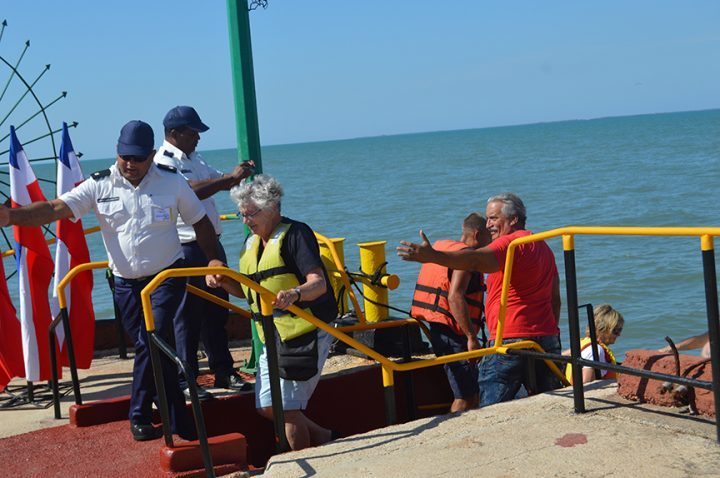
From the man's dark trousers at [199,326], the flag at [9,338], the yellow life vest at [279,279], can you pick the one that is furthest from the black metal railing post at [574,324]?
the flag at [9,338]

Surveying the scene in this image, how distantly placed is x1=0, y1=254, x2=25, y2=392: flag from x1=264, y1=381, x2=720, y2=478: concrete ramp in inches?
114

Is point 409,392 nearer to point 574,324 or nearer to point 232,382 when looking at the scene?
point 232,382

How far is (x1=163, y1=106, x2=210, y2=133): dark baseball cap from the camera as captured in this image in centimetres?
673

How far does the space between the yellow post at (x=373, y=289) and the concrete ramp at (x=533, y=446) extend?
2.78 m

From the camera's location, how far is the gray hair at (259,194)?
5.47 metres

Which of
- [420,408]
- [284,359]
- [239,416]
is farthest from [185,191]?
[420,408]

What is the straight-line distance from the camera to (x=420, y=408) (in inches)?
287

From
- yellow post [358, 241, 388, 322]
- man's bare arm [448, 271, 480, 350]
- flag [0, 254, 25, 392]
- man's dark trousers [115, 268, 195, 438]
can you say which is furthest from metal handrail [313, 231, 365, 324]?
flag [0, 254, 25, 392]

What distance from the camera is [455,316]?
21.2ft

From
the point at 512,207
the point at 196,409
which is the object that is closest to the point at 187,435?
the point at 196,409

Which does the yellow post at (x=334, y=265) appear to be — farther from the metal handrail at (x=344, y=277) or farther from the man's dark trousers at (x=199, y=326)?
the man's dark trousers at (x=199, y=326)

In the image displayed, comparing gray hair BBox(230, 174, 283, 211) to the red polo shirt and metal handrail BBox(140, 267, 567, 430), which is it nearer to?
metal handrail BBox(140, 267, 567, 430)

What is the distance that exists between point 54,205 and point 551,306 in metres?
2.88

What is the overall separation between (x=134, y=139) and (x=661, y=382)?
2917 mm
